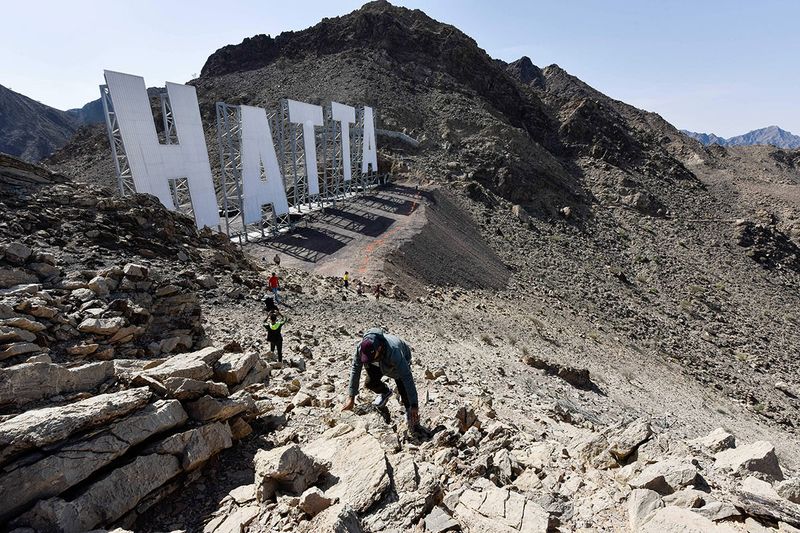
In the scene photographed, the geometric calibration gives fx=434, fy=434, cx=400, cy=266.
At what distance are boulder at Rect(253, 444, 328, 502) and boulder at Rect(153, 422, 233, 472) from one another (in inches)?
20.6

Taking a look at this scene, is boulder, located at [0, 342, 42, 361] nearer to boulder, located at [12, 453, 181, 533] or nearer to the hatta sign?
boulder, located at [12, 453, 181, 533]

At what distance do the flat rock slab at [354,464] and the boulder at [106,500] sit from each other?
1344 millimetres

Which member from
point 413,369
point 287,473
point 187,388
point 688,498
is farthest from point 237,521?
point 413,369

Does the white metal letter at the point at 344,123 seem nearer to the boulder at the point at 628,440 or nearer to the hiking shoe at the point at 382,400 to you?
the hiking shoe at the point at 382,400

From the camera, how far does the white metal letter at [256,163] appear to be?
2138 cm

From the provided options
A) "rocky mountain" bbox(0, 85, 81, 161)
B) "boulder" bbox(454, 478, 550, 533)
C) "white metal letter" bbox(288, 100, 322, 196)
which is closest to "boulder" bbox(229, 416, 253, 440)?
"boulder" bbox(454, 478, 550, 533)

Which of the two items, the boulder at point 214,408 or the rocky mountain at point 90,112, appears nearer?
the boulder at point 214,408

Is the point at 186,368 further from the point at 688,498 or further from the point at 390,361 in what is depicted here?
the point at 688,498

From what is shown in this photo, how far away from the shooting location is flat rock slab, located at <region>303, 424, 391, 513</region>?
366cm

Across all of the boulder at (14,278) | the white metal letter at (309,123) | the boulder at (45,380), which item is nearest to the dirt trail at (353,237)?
the white metal letter at (309,123)

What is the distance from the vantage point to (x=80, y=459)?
11.0 feet

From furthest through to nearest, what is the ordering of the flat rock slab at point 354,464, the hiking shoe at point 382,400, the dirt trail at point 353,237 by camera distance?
1. the dirt trail at point 353,237
2. the hiking shoe at point 382,400
3. the flat rock slab at point 354,464

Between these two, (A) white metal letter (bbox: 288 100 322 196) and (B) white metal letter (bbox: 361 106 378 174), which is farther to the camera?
(B) white metal letter (bbox: 361 106 378 174)

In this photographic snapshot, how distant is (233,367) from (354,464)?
2.32 m
